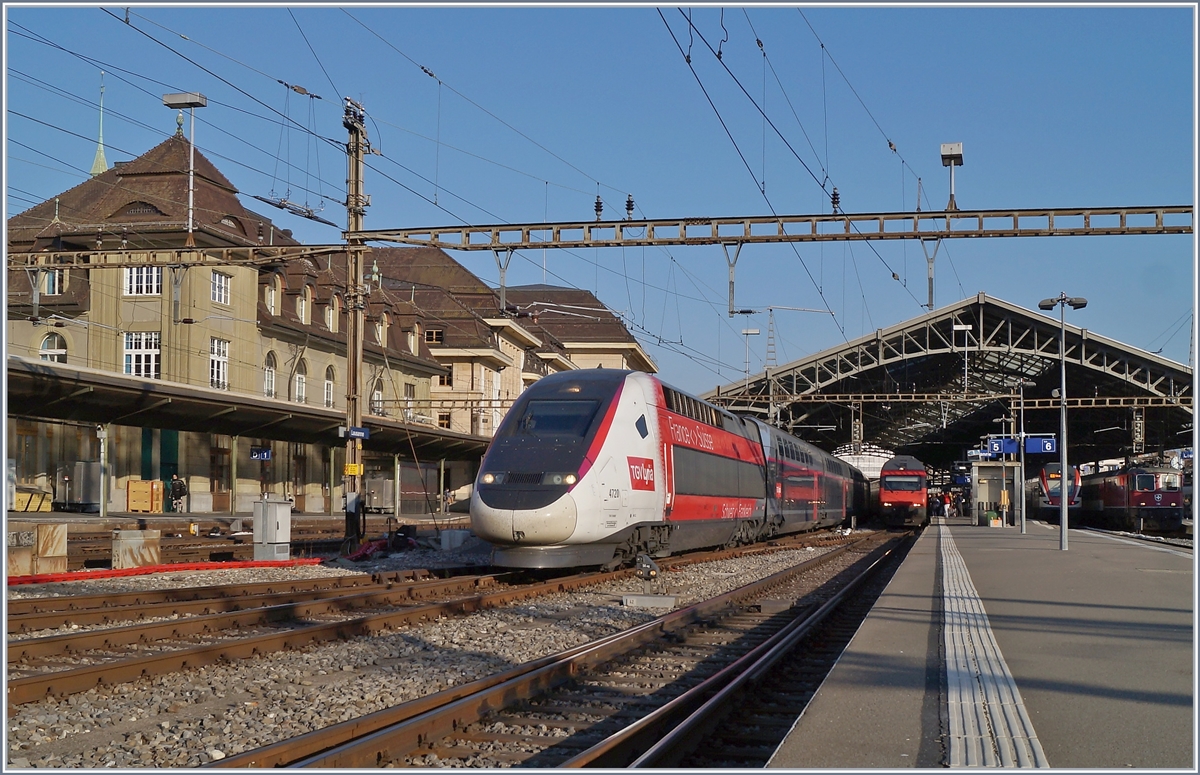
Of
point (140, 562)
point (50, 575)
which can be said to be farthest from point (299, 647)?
point (140, 562)

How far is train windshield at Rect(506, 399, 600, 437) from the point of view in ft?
59.4

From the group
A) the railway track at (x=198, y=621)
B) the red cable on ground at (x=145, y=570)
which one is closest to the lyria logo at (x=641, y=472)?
the railway track at (x=198, y=621)

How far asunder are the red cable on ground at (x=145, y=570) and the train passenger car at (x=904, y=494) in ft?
119

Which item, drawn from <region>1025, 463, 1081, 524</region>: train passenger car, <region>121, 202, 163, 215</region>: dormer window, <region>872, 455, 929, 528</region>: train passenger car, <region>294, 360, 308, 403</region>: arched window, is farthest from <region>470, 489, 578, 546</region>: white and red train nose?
<region>1025, 463, 1081, 524</region>: train passenger car

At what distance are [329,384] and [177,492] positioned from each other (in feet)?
48.6

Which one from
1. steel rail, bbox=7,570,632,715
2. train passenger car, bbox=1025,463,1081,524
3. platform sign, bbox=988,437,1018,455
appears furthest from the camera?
train passenger car, bbox=1025,463,1081,524

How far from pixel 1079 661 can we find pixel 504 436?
414 inches

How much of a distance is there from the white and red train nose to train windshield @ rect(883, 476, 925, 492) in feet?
130

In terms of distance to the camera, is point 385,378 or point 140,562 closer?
point 140,562

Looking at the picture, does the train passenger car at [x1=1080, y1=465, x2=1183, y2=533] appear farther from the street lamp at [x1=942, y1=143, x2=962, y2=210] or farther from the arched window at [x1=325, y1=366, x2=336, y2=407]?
the arched window at [x1=325, y1=366, x2=336, y2=407]

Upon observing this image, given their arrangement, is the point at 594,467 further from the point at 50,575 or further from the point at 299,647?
→ the point at 50,575

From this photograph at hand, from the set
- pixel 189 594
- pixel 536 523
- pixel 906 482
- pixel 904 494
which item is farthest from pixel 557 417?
pixel 906 482

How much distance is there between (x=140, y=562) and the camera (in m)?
20.6

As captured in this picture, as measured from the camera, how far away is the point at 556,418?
18391 mm
